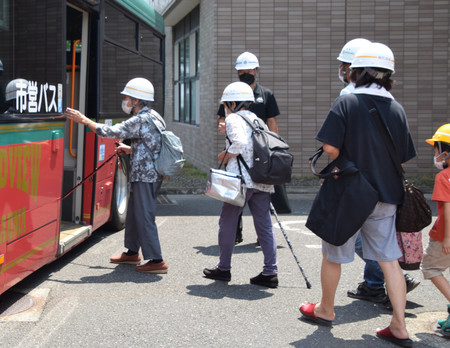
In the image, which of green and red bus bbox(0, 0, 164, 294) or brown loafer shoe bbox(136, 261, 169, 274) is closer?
green and red bus bbox(0, 0, 164, 294)

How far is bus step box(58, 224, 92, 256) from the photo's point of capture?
628 cm

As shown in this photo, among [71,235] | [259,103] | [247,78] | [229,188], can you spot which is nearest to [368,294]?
[229,188]

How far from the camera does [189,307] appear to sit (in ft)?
17.5

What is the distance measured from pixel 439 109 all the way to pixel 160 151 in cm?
832

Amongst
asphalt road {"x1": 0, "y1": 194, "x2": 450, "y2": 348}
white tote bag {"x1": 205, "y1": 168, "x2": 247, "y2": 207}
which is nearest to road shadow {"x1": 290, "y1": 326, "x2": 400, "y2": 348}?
asphalt road {"x1": 0, "y1": 194, "x2": 450, "y2": 348}

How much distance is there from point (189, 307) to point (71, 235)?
185cm

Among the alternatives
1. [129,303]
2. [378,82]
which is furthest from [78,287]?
[378,82]

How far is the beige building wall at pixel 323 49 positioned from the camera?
1322cm

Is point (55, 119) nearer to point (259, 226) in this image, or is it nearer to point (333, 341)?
point (259, 226)

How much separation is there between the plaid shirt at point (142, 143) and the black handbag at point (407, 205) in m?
2.37

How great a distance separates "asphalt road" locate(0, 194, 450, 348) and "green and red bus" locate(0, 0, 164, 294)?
30cm

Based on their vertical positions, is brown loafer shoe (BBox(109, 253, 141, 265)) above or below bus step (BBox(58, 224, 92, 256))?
below

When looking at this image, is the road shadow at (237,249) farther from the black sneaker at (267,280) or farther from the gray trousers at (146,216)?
the black sneaker at (267,280)

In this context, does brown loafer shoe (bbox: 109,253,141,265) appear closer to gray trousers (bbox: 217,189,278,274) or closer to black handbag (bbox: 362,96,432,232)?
gray trousers (bbox: 217,189,278,274)
